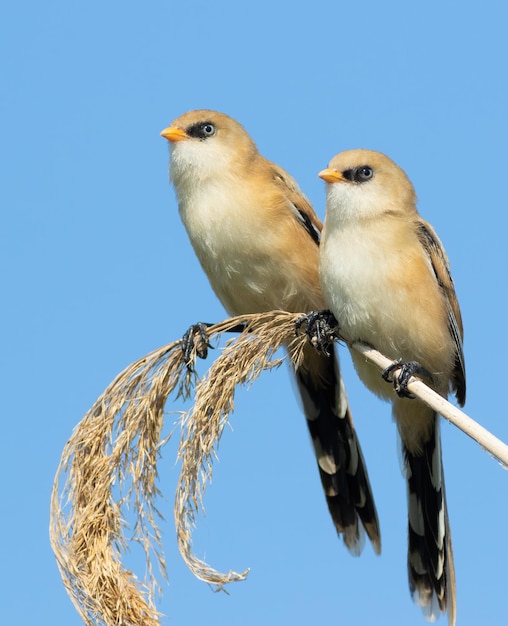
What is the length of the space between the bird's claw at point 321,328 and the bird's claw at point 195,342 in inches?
23.8

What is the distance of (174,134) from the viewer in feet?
24.8

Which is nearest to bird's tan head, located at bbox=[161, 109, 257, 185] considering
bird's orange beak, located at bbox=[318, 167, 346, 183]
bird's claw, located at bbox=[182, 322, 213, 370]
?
bird's orange beak, located at bbox=[318, 167, 346, 183]

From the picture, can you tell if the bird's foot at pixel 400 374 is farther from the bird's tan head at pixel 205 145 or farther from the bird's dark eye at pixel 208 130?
the bird's dark eye at pixel 208 130

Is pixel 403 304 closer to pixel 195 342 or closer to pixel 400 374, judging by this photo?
pixel 400 374

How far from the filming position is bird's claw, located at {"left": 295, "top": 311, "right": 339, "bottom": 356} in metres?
6.52

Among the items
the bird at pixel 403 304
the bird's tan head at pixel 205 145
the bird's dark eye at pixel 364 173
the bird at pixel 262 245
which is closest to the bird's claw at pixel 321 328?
the bird at pixel 403 304

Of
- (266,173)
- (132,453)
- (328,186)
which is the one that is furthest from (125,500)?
(266,173)

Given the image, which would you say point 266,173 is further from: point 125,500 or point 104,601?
point 104,601

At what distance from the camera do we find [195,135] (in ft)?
25.0

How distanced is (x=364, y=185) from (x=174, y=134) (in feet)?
5.05

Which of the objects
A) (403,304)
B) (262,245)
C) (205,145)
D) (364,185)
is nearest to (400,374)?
(403,304)

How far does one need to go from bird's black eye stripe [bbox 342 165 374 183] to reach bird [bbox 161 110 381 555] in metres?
0.76

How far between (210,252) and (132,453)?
252cm

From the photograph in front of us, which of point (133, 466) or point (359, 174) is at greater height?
point (359, 174)
